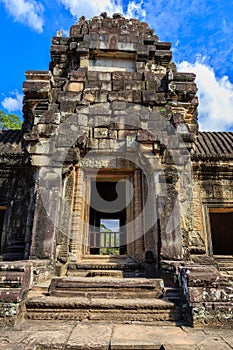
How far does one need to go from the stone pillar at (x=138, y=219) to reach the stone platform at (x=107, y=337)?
2884mm

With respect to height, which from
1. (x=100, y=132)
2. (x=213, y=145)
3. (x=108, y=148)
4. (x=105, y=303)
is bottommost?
(x=105, y=303)

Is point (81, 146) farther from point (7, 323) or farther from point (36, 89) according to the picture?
point (7, 323)

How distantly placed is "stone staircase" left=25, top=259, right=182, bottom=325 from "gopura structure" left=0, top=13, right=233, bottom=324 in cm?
2

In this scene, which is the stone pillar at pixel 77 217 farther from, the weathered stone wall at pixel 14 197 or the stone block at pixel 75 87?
the stone block at pixel 75 87

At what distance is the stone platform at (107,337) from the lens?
8.08ft

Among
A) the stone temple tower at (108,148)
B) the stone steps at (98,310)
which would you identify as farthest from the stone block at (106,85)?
the stone steps at (98,310)

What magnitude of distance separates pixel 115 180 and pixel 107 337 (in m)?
4.63

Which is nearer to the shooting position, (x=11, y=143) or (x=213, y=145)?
(x=213, y=145)

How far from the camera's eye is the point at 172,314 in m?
3.39

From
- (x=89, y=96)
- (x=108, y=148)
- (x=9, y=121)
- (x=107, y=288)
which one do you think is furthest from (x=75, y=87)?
(x=9, y=121)

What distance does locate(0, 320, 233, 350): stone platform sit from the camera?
2463 mm

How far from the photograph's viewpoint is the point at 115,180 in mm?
7043

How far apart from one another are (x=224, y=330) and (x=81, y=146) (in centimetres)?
479

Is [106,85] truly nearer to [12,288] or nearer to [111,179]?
[111,179]
